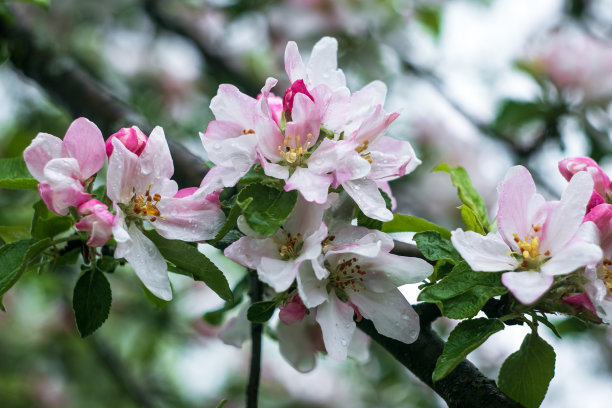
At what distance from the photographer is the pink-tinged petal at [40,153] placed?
35.4 inches

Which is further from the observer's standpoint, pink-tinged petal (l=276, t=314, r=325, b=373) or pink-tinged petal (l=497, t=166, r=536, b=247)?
pink-tinged petal (l=276, t=314, r=325, b=373)

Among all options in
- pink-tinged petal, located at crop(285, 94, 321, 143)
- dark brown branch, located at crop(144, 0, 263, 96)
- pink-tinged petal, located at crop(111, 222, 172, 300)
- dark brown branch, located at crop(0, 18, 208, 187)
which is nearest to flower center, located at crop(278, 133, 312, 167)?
pink-tinged petal, located at crop(285, 94, 321, 143)

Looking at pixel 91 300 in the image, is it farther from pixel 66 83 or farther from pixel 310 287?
pixel 66 83

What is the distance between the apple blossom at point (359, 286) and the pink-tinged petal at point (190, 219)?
0.14 meters

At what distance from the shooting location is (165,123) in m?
2.82

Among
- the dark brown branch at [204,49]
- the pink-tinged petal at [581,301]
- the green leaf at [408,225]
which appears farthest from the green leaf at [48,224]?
the dark brown branch at [204,49]

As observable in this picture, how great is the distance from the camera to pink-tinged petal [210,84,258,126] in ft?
3.16

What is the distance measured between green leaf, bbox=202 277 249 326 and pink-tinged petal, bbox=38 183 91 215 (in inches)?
13.2

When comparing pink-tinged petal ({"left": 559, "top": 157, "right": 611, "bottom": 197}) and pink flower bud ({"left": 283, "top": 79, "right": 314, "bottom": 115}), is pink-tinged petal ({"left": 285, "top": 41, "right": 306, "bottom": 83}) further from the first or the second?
pink-tinged petal ({"left": 559, "top": 157, "right": 611, "bottom": 197})

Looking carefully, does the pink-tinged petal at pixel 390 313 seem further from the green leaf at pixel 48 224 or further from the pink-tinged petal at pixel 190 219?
the green leaf at pixel 48 224

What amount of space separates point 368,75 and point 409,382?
1.38 m

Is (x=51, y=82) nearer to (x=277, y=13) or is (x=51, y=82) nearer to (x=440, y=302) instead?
(x=277, y=13)

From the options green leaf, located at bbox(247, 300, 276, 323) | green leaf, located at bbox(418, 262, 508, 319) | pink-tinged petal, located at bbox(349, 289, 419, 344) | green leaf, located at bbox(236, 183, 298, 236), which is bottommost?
green leaf, located at bbox(247, 300, 276, 323)

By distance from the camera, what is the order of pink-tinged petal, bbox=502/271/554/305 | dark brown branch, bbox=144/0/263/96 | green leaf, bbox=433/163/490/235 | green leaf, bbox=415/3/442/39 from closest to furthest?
pink-tinged petal, bbox=502/271/554/305, green leaf, bbox=433/163/490/235, dark brown branch, bbox=144/0/263/96, green leaf, bbox=415/3/442/39
